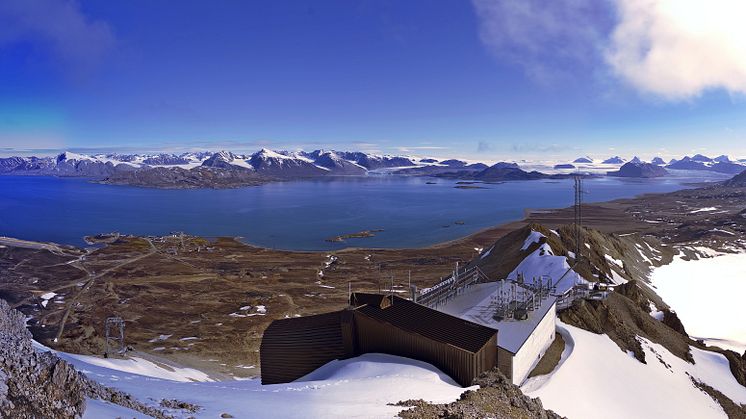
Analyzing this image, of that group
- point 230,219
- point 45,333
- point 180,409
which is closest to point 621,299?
point 180,409

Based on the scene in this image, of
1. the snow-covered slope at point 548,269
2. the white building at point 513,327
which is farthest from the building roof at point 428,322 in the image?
the snow-covered slope at point 548,269

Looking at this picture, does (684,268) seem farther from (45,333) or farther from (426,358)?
(45,333)

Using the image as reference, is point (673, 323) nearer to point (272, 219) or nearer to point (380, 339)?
point (380, 339)

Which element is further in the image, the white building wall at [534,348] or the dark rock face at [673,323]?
the dark rock face at [673,323]

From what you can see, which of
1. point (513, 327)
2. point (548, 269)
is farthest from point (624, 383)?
point (548, 269)

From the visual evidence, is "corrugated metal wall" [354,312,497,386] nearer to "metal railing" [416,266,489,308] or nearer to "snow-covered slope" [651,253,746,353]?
"metal railing" [416,266,489,308]

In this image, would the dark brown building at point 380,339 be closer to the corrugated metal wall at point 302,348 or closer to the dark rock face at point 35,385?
the corrugated metal wall at point 302,348
